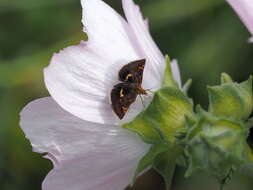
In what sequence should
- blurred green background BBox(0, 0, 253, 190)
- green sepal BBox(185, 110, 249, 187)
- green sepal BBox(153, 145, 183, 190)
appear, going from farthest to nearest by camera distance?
1. blurred green background BBox(0, 0, 253, 190)
2. green sepal BBox(153, 145, 183, 190)
3. green sepal BBox(185, 110, 249, 187)

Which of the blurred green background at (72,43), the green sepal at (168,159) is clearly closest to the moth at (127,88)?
the green sepal at (168,159)

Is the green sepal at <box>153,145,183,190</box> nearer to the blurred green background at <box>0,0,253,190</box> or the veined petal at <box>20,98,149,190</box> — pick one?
the veined petal at <box>20,98,149,190</box>

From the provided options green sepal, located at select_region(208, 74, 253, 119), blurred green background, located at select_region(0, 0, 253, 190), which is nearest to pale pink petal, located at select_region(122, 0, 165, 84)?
green sepal, located at select_region(208, 74, 253, 119)

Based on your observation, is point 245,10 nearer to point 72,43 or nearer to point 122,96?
point 122,96

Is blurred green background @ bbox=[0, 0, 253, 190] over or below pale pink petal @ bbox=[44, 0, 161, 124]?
below

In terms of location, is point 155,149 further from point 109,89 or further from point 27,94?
point 27,94

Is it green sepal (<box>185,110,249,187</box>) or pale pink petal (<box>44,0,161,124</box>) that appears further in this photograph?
pale pink petal (<box>44,0,161,124</box>)

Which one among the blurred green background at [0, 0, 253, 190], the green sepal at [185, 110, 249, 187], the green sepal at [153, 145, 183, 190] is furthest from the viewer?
the blurred green background at [0, 0, 253, 190]

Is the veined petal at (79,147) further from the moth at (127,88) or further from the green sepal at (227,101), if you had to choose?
the green sepal at (227,101)
